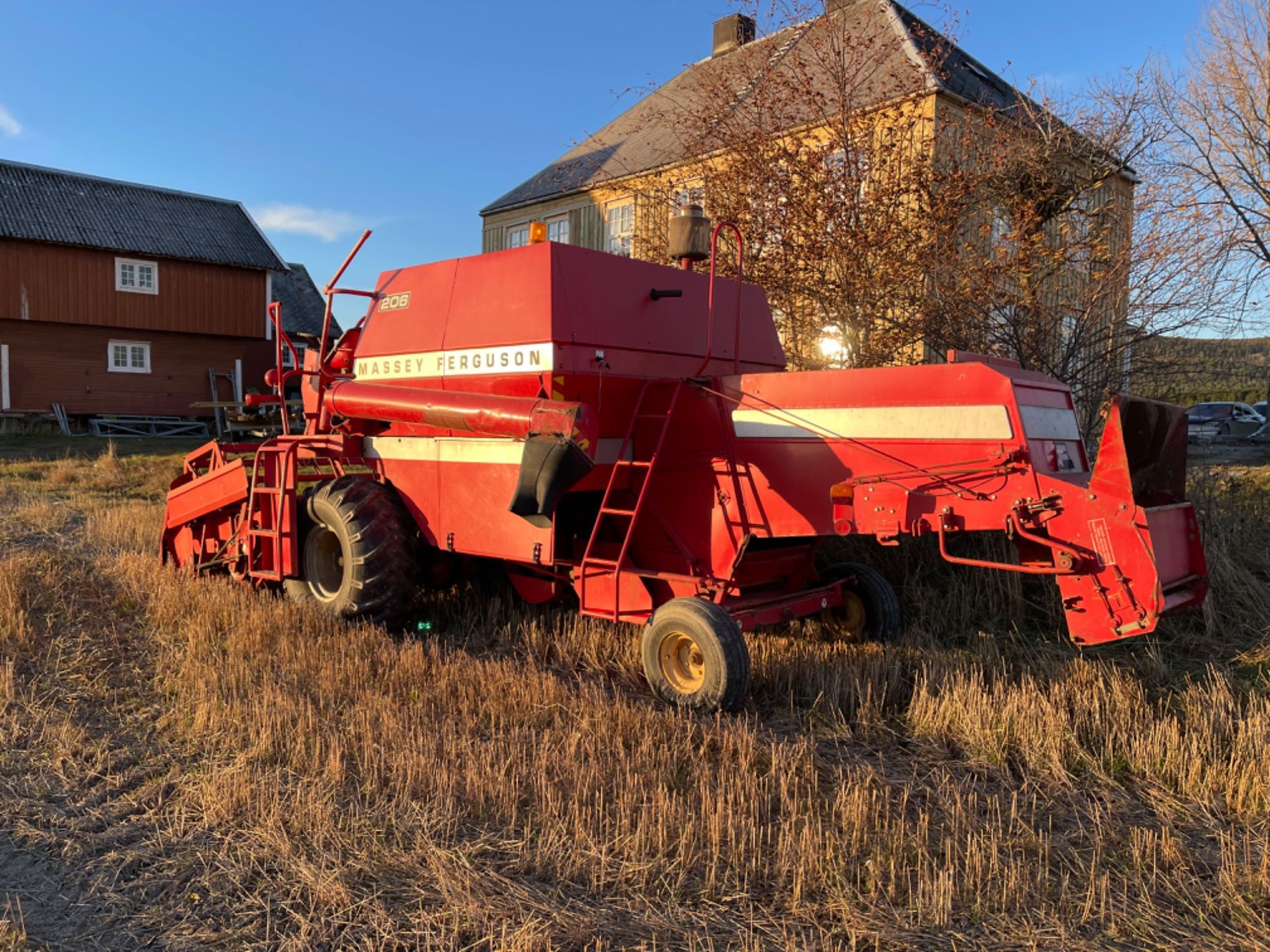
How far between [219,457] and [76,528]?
3473 millimetres

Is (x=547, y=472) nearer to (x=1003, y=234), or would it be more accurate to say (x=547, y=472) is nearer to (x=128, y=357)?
(x=1003, y=234)

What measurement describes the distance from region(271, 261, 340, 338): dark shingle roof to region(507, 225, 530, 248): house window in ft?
34.7

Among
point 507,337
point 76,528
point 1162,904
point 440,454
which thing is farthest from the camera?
point 76,528

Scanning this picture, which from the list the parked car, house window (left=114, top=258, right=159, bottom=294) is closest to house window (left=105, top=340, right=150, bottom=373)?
house window (left=114, top=258, right=159, bottom=294)

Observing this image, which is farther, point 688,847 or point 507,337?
point 507,337

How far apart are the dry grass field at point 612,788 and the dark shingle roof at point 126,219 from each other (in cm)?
2247

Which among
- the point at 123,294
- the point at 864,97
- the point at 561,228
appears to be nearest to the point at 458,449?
the point at 864,97

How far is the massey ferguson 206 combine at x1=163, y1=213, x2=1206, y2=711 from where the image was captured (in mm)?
3832

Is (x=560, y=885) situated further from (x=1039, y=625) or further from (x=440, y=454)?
A: (x=1039, y=625)

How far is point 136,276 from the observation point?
83.0 feet

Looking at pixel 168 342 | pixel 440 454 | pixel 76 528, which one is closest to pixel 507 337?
pixel 440 454

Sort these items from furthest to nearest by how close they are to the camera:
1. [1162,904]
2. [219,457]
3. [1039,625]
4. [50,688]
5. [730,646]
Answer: [219,457]
[1039,625]
[50,688]
[730,646]
[1162,904]

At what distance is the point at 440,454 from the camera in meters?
5.48

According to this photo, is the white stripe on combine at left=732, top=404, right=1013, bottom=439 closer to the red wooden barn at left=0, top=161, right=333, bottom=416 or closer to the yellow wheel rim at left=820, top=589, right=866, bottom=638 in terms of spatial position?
the yellow wheel rim at left=820, top=589, right=866, bottom=638
